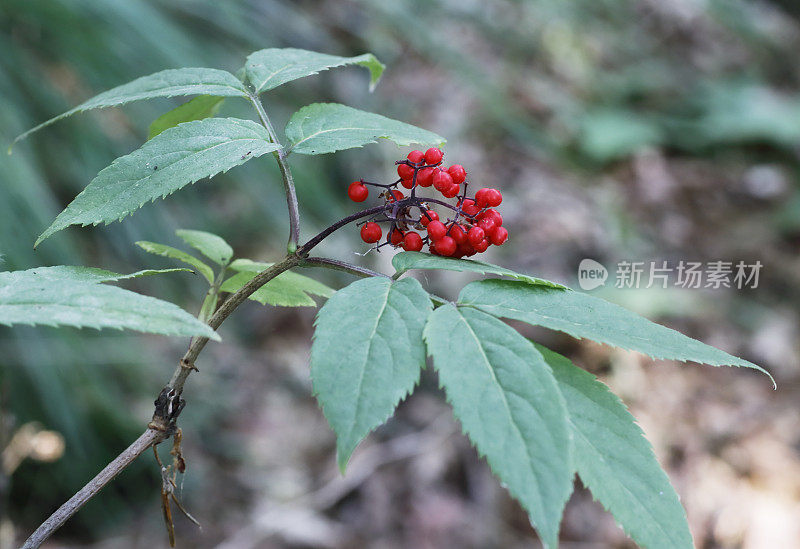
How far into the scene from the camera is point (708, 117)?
15.8 feet

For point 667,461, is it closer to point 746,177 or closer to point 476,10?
point 746,177

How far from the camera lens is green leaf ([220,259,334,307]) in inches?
29.8

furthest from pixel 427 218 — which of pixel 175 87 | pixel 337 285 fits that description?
pixel 337 285

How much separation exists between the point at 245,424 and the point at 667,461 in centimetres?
175

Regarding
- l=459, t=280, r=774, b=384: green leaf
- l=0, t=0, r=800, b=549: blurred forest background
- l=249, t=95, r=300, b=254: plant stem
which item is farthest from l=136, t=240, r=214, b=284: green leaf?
l=0, t=0, r=800, b=549: blurred forest background

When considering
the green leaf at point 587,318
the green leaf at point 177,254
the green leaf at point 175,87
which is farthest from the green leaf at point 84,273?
the green leaf at point 587,318

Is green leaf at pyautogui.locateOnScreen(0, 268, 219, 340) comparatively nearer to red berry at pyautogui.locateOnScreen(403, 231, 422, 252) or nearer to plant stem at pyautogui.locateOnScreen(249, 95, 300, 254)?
plant stem at pyautogui.locateOnScreen(249, 95, 300, 254)

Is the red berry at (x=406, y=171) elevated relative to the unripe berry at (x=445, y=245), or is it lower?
elevated

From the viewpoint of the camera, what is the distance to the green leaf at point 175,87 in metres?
0.74

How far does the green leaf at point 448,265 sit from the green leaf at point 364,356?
50mm

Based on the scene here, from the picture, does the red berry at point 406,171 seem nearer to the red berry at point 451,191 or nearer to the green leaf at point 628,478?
the red berry at point 451,191

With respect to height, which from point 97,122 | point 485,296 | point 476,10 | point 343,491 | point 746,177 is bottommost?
point 746,177

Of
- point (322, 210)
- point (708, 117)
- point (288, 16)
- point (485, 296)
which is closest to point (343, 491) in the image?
point (322, 210)

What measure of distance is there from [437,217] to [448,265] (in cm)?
12
